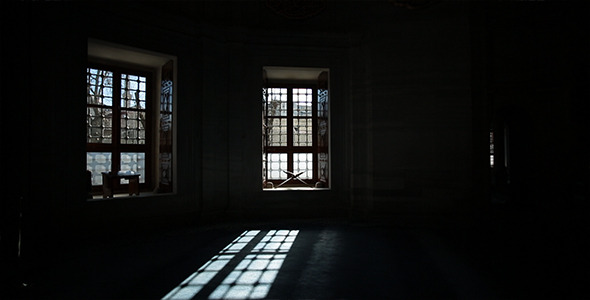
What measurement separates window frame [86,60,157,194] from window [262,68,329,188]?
2447mm

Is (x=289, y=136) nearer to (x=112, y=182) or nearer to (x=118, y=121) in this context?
(x=118, y=121)

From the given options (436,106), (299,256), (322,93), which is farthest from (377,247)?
(322,93)

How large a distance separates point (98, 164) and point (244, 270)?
4.08 meters

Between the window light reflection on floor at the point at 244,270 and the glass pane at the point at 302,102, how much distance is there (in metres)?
3.63

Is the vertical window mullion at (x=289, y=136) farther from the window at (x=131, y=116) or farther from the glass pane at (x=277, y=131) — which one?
the window at (x=131, y=116)

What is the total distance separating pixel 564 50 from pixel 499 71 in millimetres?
1361

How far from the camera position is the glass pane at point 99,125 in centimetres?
666

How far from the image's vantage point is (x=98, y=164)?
6770 millimetres

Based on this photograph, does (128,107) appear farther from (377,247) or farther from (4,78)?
(377,247)

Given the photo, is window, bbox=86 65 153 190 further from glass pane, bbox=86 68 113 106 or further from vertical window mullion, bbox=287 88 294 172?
vertical window mullion, bbox=287 88 294 172

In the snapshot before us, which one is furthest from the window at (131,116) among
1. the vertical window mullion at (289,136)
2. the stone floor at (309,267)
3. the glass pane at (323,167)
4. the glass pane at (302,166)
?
the glass pane at (323,167)

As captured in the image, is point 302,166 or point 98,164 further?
point 302,166

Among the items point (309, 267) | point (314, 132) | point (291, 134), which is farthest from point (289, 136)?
point (309, 267)

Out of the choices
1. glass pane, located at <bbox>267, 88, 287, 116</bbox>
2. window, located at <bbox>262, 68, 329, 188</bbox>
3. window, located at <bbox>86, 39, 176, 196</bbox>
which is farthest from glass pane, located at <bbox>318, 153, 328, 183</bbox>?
window, located at <bbox>86, 39, 176, 196</bbox>
